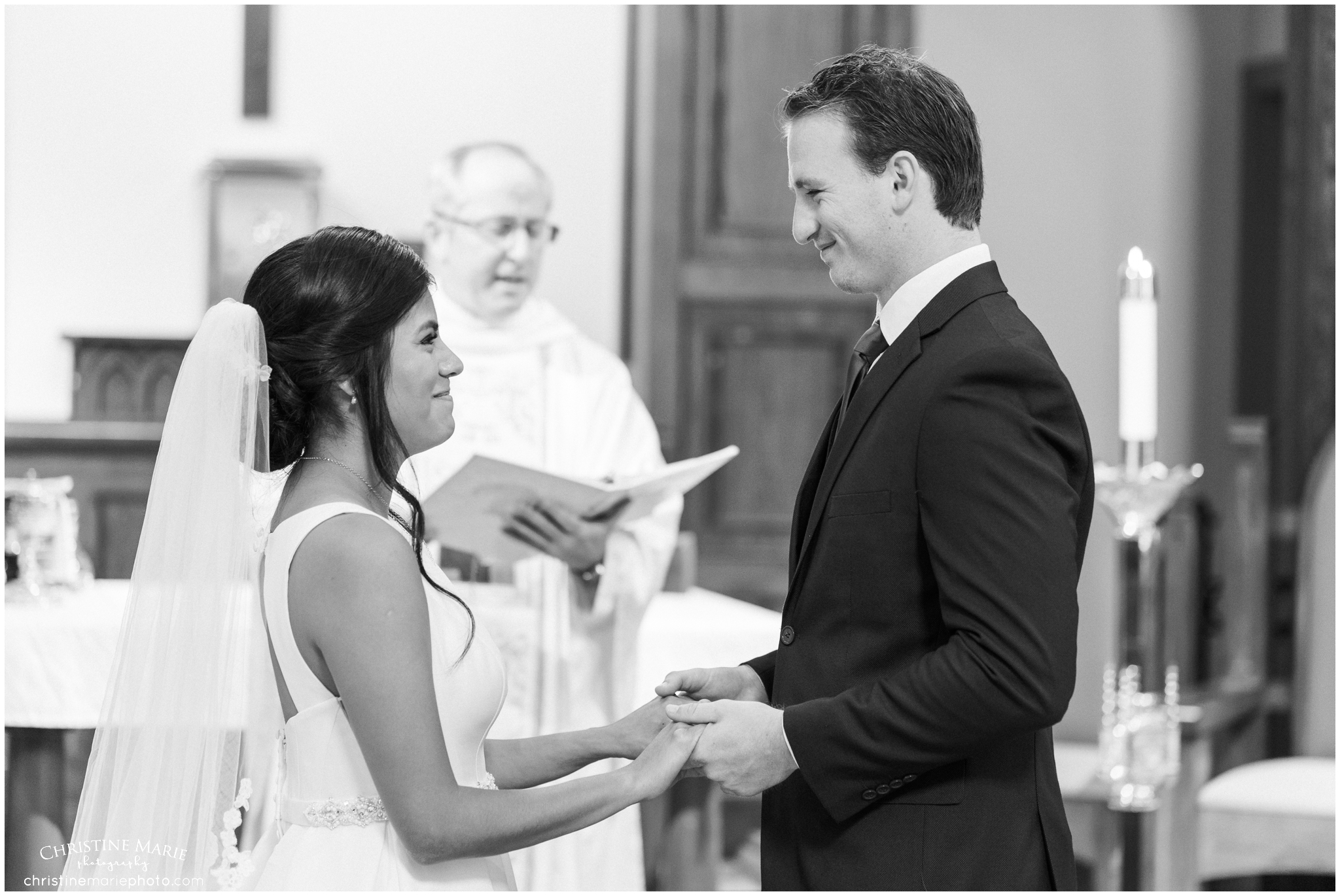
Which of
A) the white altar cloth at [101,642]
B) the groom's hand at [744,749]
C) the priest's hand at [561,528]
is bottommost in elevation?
the white altar cloth at [101,642]

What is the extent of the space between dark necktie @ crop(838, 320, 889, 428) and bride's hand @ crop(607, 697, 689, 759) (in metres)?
0.50

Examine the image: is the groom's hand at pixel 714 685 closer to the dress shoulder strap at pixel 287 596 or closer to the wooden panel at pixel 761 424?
the dress shoulder strap at pixel 287 596

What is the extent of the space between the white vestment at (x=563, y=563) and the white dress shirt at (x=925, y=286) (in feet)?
5.70

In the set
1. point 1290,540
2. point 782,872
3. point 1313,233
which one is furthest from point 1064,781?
point 782,872

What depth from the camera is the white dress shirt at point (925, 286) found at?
1754 mm

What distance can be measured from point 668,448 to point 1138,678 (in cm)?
262

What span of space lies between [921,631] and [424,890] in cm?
68

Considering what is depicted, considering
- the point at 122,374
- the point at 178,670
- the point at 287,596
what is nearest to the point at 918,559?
the point at 287,596

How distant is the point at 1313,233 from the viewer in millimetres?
4695

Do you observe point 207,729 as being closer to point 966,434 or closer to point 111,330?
point 966,434

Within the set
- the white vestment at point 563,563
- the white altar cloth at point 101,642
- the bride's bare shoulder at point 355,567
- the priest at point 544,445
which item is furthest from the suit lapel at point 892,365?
the white vestment at point 563,563

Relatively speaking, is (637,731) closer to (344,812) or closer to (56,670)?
(344,812)

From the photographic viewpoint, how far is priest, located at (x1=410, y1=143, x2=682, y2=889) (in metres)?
3.48

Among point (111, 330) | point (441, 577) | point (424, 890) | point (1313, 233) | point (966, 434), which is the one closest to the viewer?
point (966, 434)
